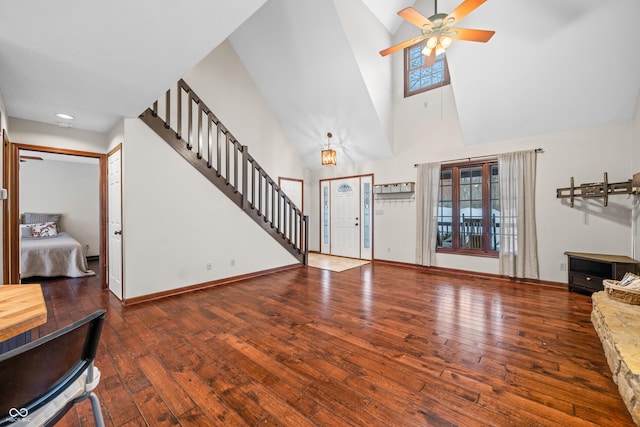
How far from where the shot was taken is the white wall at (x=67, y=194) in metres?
6.34

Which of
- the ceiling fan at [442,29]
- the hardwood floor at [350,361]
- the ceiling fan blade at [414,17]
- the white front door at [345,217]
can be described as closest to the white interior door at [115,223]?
the hardwood floor at [350,361]

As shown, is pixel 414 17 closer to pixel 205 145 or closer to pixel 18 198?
pixel 205 145

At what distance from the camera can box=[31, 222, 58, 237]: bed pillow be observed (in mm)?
5734

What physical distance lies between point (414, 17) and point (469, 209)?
358cm

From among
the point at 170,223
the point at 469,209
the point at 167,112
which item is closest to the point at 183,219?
the point at 170,223

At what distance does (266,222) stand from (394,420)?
158 inches

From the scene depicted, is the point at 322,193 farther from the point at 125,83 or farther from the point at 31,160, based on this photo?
the point at 31,160

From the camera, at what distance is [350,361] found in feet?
7.23

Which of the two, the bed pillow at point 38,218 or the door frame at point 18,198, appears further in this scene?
the bed pillow at point 38,218

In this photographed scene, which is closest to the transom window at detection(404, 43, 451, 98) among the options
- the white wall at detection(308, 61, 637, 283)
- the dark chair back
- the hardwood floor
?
the white wall at detection(308, 61, 637, 283)

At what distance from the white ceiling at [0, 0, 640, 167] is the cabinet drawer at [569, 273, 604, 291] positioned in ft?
7.53

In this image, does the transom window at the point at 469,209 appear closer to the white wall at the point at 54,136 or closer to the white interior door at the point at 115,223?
the white interior door at the point at 115,223

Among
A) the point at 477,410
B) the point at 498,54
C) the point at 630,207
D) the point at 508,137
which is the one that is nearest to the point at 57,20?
the point at 477,410

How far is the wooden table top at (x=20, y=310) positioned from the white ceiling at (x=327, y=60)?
1.74 meters
